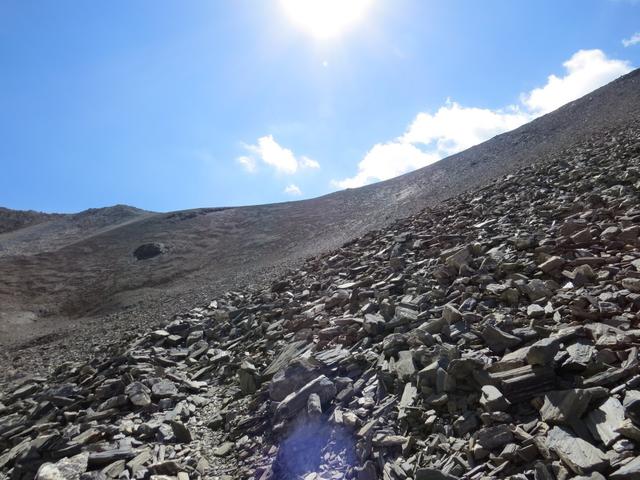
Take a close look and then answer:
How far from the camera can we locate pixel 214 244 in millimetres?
33312

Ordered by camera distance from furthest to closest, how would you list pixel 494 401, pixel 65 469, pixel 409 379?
pixel 65 469 < pixel 409 379 < pixel 494 401

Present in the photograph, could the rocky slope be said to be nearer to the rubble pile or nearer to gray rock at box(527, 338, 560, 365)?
the rubble pile

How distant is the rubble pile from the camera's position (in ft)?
11.9

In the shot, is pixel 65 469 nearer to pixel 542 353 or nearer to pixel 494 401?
pixel 494 401

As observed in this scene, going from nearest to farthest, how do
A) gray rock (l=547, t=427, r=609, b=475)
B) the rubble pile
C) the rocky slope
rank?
gray rock (l=547, t=427, r=609, b=475)
the rubble pile
the rocky slope

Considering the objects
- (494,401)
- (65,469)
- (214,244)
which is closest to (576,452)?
(494,401)

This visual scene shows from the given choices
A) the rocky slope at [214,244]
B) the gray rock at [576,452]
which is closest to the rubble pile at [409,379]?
the gray rock at [576,452]

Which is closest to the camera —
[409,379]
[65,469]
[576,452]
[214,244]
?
[576,452]


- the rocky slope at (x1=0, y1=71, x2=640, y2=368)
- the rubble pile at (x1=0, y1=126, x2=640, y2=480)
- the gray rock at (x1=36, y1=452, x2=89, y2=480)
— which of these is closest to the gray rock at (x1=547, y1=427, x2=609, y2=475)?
the rubble pile at (x1=0, y1=126, x2=640, y2=480)

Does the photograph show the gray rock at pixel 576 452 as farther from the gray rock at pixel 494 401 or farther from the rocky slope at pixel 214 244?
the rocky slope at pixel 214 244

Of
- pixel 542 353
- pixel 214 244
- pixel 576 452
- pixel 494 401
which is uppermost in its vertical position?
pixel 214 244

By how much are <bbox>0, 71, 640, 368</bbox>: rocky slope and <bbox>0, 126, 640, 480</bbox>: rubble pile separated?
6995 millimetres

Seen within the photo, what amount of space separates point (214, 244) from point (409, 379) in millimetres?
29971

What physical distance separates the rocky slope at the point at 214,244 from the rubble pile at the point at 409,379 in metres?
6.99
